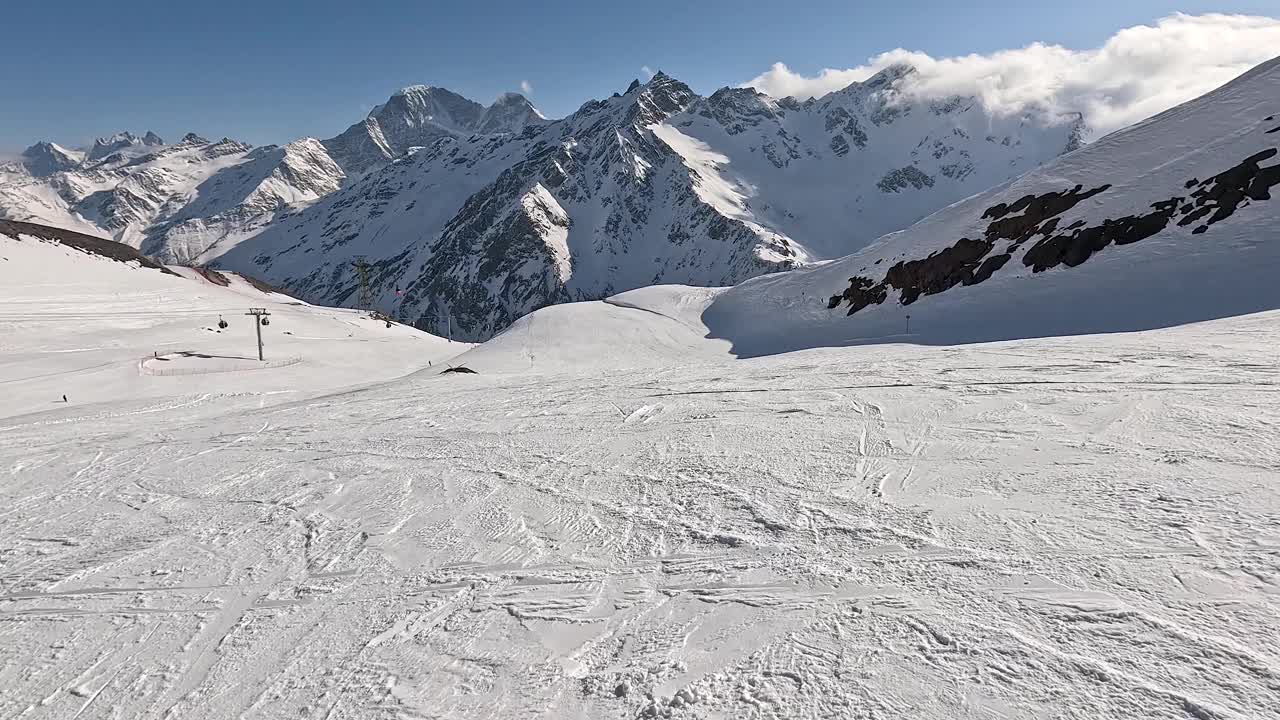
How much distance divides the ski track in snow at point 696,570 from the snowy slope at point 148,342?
1640 cm

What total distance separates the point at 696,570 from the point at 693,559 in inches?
7.3

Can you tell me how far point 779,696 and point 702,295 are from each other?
150 ft

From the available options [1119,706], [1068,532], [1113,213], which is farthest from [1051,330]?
[1119,706]

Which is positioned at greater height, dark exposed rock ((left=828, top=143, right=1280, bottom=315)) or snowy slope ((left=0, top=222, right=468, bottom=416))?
dark exposed rock ((left=828, top=143, right=1280, bottom=315))

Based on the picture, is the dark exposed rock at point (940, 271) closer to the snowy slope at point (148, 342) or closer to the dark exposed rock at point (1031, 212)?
the dark exposed rock at point (1031, 212)

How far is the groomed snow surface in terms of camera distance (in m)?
3.66

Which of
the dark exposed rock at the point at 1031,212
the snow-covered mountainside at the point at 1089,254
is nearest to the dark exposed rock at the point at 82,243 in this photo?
the snow-covered mountainside at the point at 1089,254

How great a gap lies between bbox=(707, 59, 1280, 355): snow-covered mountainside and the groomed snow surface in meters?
13.3

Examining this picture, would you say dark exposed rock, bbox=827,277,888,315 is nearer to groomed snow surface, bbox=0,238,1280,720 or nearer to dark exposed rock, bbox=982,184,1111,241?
dark exposed rock, bbox=982,184,1111,241

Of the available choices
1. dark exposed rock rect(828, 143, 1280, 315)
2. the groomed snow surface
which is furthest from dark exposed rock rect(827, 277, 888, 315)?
the groomed snow surface

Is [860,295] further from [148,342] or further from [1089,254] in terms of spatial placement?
[148,342]

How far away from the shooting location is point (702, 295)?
159ft

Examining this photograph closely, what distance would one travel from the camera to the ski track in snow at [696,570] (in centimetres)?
364

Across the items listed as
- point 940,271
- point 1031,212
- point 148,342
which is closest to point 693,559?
point 940,271
